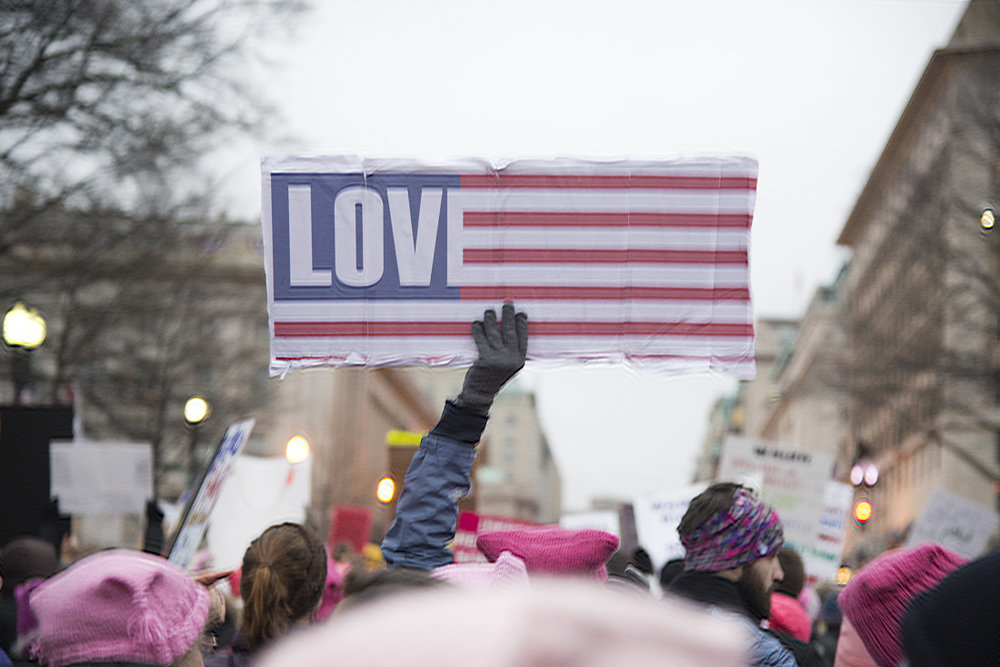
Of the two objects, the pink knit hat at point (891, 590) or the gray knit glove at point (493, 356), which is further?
the gray knit glove at point (493, 356)

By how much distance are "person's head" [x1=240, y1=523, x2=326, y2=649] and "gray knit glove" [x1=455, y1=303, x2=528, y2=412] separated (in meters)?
0.67

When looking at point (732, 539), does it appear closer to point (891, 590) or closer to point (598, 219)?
point (891, 590)

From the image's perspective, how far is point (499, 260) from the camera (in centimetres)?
448

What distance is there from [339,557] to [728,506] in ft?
26.5

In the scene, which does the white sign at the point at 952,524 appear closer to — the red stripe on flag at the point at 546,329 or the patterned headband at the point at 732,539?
the red stripe on flag at the point at 546,329

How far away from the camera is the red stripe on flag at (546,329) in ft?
14.4

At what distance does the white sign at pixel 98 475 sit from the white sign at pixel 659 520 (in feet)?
13.3

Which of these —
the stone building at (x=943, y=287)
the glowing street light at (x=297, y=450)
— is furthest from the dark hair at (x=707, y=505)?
the stone building at (x=943, y=287)

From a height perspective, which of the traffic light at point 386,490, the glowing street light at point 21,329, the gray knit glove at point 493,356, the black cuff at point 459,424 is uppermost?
the gray knit glove at point 493,356

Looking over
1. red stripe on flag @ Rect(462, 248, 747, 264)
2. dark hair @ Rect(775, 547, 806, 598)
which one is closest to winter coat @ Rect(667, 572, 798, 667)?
red stripe on flag @ Rect(462, 248, 747, 264)

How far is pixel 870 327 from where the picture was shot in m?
32.4

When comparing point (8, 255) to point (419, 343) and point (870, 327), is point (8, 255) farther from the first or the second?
point (870, 327)

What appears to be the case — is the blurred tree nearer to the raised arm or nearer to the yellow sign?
the yellow sign

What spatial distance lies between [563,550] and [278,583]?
89cm
